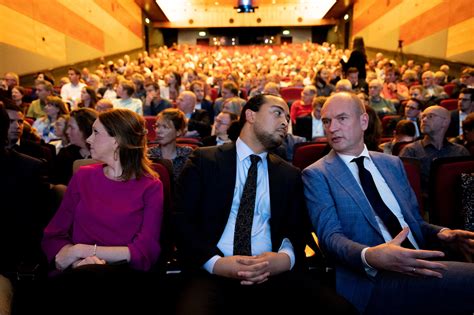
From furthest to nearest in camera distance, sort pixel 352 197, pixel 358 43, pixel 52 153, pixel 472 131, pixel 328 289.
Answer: pixel 358 43 < pixel 52 153 < pixel 472 131 < pixel 352 197 < pixel 328 289

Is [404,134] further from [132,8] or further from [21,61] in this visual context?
[132,8]

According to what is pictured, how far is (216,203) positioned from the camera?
1832 mm

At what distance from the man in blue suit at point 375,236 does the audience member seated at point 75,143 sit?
4.75ft

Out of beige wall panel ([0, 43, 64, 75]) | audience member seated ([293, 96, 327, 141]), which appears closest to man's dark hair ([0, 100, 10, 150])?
audience member seated ([293, 96, 327, 141])

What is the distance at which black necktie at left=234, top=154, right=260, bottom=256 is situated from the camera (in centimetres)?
180

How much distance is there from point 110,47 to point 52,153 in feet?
43.1

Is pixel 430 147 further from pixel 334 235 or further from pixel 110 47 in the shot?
pixel 110 47

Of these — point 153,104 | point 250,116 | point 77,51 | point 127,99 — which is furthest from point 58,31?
point 250,116

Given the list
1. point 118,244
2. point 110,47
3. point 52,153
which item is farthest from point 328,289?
point 110,47

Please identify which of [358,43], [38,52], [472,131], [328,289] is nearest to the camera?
[328,289]

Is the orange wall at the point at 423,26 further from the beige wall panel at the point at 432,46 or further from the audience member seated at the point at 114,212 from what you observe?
the audience member seated at the point at 114,212

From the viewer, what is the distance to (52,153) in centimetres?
331

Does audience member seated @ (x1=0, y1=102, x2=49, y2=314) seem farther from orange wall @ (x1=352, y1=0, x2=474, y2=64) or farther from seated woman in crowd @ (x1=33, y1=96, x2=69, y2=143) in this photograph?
orange wall @ (x1=352, y1=0, x2=474, y2=64)

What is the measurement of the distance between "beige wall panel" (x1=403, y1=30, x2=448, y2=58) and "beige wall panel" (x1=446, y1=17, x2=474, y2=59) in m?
0.33
